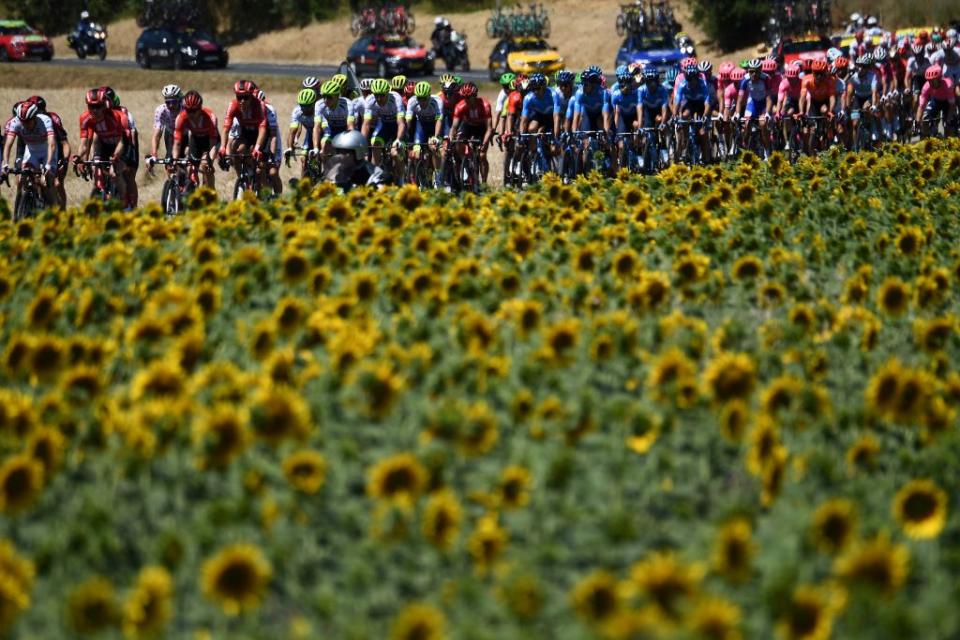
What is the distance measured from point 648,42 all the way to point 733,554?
143ft

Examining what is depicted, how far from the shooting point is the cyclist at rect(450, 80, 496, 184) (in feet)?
65.3

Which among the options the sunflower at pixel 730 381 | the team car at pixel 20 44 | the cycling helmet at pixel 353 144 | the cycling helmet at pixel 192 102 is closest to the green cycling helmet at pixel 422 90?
the cycling helmet at pixel 192 102

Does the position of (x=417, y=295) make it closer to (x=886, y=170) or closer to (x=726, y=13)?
(x=886, y=170)

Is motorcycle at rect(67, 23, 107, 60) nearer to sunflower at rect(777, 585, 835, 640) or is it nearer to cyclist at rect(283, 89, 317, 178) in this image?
cyclist at rect(283, 89, 317, 178)

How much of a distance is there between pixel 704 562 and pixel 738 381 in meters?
1.01

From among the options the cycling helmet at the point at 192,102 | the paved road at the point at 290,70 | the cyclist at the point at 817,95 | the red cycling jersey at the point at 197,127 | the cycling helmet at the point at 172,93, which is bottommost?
the paved road at the point at 290,70

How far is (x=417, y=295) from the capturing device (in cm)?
745

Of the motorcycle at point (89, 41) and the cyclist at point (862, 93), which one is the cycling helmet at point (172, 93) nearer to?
the cyclist at point (862, 93)

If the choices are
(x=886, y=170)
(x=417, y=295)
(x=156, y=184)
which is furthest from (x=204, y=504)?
(x=156, y=184)

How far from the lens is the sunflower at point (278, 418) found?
5.64 metres

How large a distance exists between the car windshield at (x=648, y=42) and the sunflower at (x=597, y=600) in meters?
43.5

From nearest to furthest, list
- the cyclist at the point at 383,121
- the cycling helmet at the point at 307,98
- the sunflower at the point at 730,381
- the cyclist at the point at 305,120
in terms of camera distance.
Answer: the sunflower at the point at 730,381 → the cycling helmet at the point at 307,98 → the cyclist at the point at 305,120 → the cyclist at the point at 383,121

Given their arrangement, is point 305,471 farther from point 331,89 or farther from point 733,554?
point 331,89

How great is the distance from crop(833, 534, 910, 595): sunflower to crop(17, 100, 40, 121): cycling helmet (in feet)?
44.1
